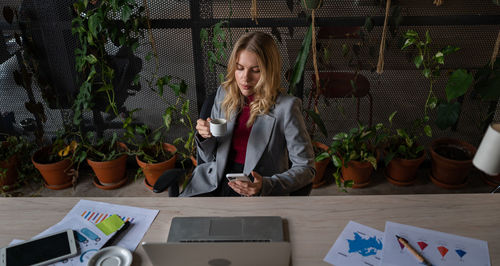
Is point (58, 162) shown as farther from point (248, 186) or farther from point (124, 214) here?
point (248, 186)

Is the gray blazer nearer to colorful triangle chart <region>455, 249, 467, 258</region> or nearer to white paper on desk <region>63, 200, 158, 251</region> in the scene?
white paper on desk <region>63, 200, 158, 251</region>

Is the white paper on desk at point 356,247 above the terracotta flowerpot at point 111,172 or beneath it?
above

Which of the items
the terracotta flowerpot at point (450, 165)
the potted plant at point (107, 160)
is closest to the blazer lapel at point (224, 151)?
the potted plant at point (107, 160)

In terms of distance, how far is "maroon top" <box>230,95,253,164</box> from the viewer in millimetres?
1755

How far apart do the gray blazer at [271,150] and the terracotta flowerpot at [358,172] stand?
41.0 inches

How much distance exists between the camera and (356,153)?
267 centimetres

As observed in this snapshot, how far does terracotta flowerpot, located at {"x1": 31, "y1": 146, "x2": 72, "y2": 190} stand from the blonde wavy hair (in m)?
1.63

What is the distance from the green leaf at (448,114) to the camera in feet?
7.81

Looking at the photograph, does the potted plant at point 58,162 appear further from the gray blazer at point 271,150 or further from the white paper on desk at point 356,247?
the white paper on desk at point 356,247

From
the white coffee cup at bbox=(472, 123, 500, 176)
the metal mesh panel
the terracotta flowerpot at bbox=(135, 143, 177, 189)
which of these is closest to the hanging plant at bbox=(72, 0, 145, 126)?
the metal mesh panel

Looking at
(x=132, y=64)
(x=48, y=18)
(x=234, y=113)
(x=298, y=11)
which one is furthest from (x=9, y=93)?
(x=298, y=11)

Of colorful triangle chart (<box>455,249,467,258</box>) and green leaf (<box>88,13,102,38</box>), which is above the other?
green leaf (<box>88,13,102,38</box>)

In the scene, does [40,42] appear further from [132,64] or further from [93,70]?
[132,64]

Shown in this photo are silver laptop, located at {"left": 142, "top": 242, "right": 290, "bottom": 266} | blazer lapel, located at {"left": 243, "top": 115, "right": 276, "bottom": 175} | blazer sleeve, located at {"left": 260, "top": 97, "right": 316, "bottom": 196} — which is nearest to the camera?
silver laptop, located at {"left": 142, "top": 242, "right": 290, "bottom": 266}
